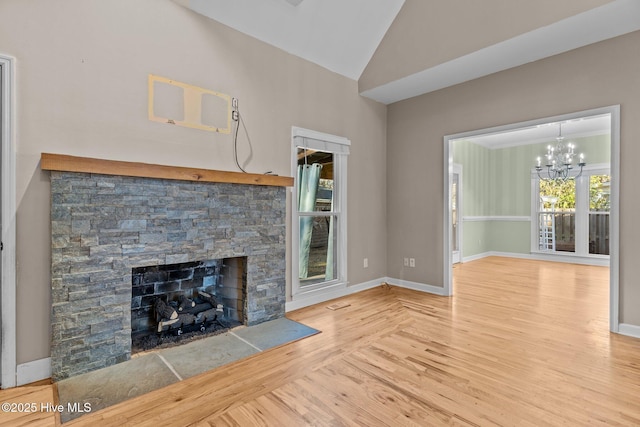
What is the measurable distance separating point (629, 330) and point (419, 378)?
2.29m

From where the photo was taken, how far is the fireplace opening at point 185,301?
2811mm

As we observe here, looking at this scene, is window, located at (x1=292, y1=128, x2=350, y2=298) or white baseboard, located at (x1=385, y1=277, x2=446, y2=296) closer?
window, located at (x1=292, y1=128, x2=350, y2=298)

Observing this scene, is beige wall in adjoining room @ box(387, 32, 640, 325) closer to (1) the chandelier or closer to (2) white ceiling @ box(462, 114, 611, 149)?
(2) white ceiling @ box(462, 114, 611, 149)

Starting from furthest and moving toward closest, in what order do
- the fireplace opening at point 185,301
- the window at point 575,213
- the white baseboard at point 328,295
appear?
the window at point 575,213 → the white baseboard at point 328,295 → the fireplace opening at point 185,301

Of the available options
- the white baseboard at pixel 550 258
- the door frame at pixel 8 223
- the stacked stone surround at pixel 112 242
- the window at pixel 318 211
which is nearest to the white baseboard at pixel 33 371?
the door frame at pixel 8 223

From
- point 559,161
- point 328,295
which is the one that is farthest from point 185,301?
point 559,161

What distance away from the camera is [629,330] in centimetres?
296

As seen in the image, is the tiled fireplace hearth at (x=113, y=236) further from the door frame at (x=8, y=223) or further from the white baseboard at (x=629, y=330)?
the white baseboard at (x=629, y=330)

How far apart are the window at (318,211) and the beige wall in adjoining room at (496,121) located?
1.03 m

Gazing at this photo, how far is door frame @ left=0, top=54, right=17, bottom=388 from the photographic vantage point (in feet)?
6.90

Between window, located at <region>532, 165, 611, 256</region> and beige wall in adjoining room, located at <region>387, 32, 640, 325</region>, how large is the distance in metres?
4.48

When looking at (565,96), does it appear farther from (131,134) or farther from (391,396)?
(131,134)

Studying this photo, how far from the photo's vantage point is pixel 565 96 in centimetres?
334

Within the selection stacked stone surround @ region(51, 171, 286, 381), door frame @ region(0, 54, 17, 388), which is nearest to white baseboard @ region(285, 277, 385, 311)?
stacked stone surround @ region(51, 171, 286, 381)
